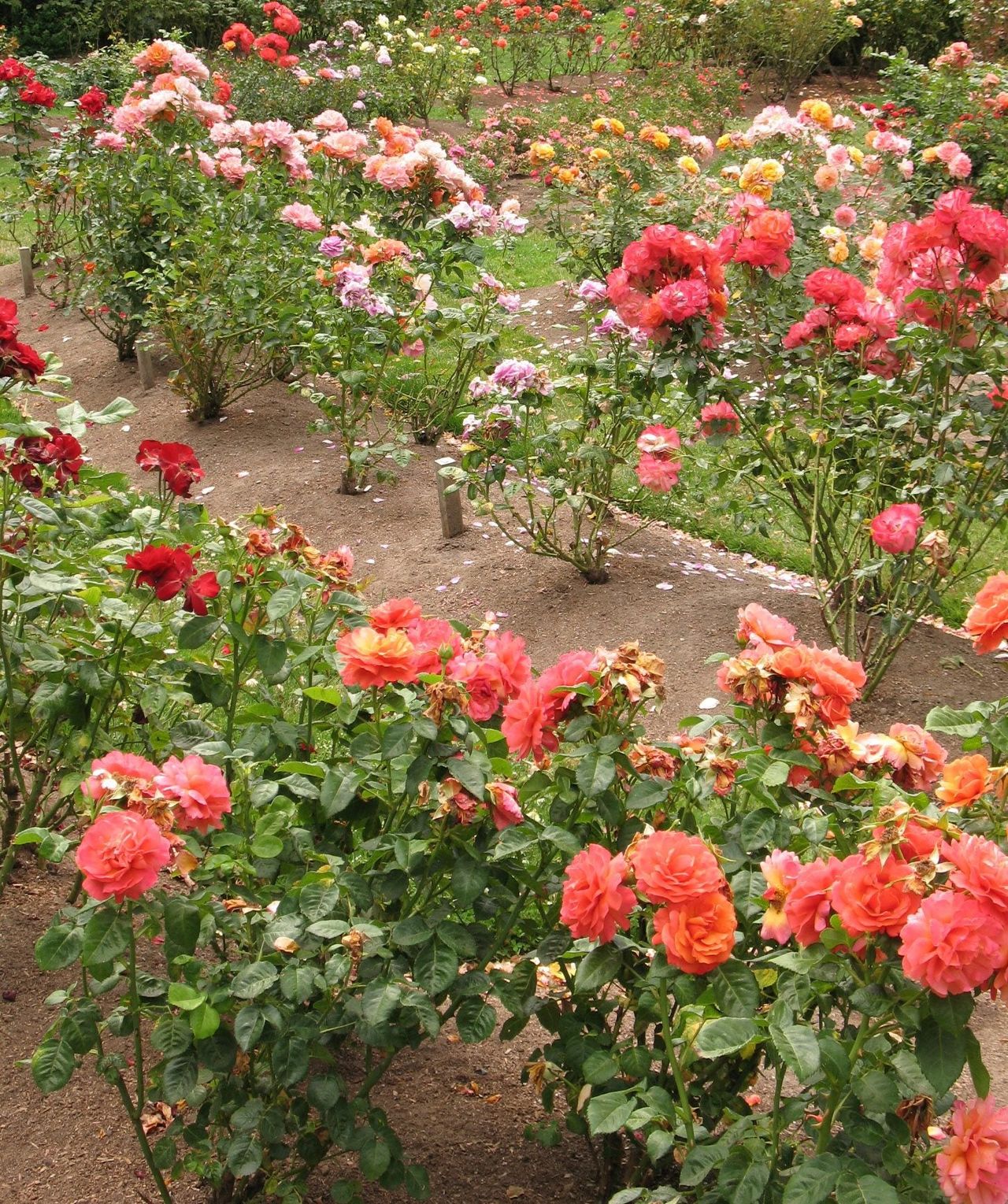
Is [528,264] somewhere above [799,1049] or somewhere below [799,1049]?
below

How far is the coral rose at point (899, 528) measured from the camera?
126 inches

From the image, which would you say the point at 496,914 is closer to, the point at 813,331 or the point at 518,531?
the point at 813,331

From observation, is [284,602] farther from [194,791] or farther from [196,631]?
[194,791]

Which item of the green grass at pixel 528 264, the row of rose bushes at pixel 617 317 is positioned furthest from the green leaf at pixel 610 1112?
the green grass at pixel 528 264

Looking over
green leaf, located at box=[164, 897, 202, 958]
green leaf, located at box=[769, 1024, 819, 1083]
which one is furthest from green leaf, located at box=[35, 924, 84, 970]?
green leaf, located at box=[769, 1024, 819, 1083]

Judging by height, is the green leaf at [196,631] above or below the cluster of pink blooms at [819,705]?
below


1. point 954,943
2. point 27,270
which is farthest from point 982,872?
point 27,270

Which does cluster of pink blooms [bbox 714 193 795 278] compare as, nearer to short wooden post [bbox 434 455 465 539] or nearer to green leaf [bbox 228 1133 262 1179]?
short wooden post [bbox 434 455 465 539]

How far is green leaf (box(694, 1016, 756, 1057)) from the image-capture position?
4.50 ft

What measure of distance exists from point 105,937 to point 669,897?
676 millimetres

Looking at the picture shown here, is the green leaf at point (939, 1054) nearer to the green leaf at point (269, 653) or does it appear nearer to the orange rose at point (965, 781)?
the orange rose at point (965, 781)

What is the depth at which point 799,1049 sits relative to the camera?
4.30ft

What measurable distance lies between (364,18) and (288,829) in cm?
1494

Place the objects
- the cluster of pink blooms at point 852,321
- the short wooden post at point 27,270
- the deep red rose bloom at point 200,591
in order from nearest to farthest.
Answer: the deep red rose bloom at point 200,591 → the cluster of pink blooms at point 852,321 → the short wooden post at point 27,270
